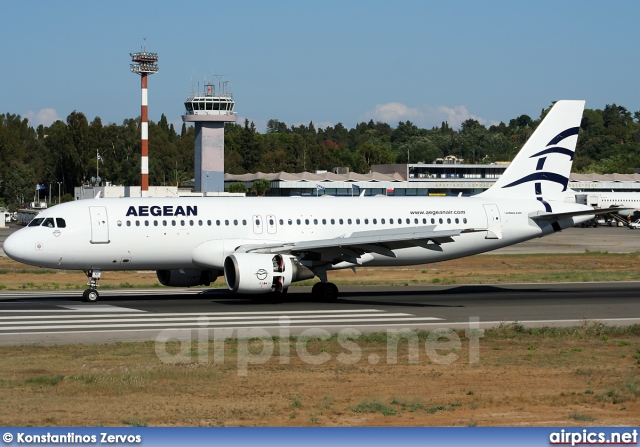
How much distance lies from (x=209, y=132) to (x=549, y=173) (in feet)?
303

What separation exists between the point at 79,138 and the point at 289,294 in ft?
493

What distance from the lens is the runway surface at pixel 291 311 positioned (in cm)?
2778

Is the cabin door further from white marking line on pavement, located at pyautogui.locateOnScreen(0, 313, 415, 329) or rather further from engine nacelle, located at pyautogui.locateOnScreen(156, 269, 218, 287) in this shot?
white marking line on pavement, located at pyautogui.locateOnScreen(0, 313, 415, 329)

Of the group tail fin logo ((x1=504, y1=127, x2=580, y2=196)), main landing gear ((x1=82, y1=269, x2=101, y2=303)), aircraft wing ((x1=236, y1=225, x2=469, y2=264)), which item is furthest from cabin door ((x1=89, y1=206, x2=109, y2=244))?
tail fin logo ((x1=504, y1=127, x2=580, y2=196))

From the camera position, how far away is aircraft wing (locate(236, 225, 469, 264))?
113 ft

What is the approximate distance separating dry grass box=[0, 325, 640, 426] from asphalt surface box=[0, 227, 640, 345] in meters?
3.07

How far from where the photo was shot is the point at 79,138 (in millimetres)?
181375

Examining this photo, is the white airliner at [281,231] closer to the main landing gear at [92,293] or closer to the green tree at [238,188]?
the main landing gear at [92,293]

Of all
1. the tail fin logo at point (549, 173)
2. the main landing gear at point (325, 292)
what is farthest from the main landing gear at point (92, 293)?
the tail fin logo at point (549, 173)

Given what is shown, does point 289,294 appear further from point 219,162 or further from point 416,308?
point 219,162

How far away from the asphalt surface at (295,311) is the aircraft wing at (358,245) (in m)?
1.82

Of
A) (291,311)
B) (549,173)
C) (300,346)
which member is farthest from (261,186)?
(300,346)

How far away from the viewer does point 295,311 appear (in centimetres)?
3284

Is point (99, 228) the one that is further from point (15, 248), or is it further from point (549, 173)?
point (549, 173)
